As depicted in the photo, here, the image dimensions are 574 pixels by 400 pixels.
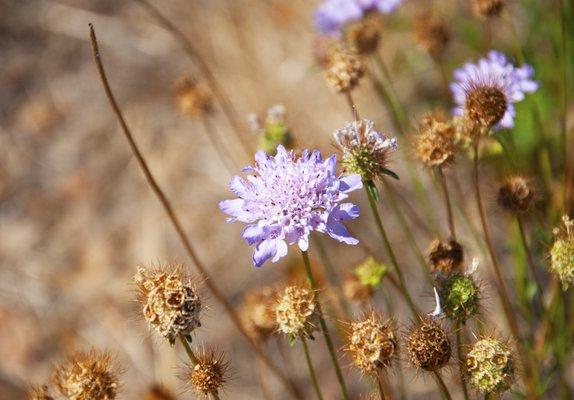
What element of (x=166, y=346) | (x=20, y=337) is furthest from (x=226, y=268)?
(x=20, y=337)

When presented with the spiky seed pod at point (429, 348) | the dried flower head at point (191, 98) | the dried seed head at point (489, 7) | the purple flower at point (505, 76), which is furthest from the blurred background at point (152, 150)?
the spiky seed pod at point (429, 348)

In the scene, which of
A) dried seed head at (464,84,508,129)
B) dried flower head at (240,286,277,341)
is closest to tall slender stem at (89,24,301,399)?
dried flower head at (240,286,277,341)

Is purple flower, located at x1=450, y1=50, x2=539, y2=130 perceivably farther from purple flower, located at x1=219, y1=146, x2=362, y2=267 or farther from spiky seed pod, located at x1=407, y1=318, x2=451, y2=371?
spiky seed pod, located at x1=407, y1=318, x2=451, y2=371

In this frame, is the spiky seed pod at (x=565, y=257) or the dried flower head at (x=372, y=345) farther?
the spiky seed pod at (x=565, y=257)

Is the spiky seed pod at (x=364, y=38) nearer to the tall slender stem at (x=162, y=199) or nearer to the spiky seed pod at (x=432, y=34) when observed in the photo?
the spiky seed pod at (x=432, y=34)

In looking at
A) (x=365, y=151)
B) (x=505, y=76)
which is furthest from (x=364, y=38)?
(x=365, y=151)

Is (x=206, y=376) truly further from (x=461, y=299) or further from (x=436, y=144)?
(x=436, y=144)
